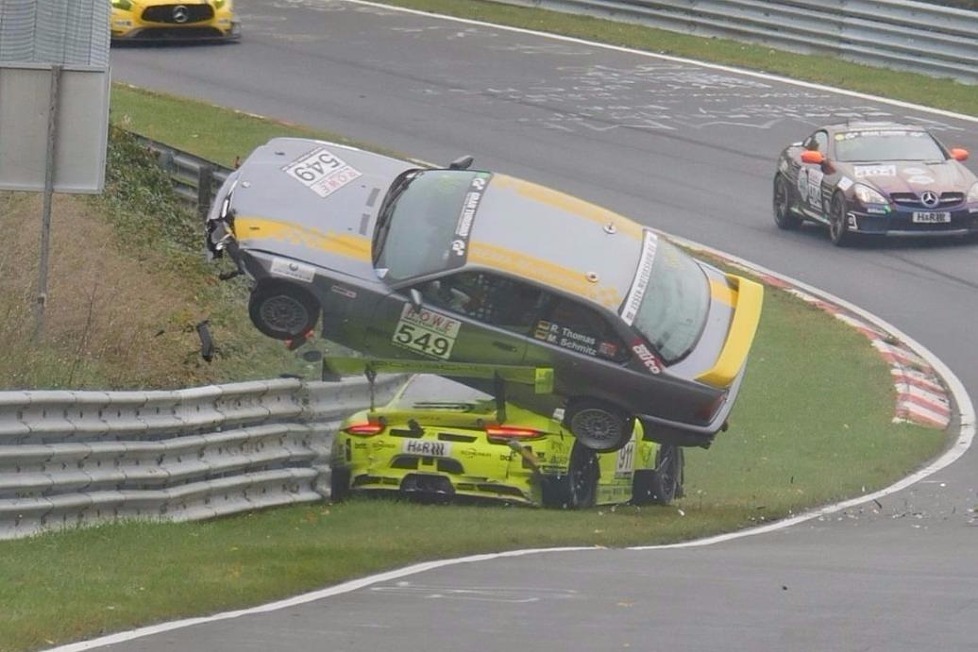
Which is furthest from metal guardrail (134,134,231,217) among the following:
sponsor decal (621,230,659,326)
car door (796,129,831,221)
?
car door (796,129,831,221)

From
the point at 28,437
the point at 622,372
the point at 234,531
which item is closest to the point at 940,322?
the point at 622,372

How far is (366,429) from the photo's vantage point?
11.9 meters

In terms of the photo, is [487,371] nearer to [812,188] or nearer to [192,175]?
[192,175]

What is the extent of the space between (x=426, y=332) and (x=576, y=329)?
3.10 feet

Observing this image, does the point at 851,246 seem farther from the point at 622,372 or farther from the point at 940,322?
the point at 622,372

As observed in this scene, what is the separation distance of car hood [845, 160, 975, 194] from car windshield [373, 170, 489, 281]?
378 inches

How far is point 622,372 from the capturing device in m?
11.9

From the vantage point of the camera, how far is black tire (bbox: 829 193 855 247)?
70.4 feet

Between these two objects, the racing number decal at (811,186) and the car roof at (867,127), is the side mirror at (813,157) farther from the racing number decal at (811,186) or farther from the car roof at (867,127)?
the car roof at (867,127)

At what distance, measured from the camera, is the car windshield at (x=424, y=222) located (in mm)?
12016

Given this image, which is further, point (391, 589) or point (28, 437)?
point (28, 437)

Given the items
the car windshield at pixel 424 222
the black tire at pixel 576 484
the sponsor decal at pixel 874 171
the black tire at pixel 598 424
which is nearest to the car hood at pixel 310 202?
the car windshield at pixel 424 222

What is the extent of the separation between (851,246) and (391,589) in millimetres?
13939

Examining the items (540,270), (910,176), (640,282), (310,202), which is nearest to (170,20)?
(910,176)
